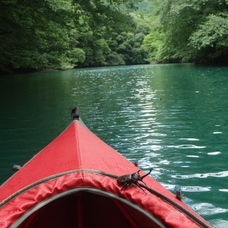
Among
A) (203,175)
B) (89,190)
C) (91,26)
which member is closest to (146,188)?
(89,190)

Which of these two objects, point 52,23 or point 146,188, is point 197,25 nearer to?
point 52,23

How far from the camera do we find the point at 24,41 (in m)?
13.0

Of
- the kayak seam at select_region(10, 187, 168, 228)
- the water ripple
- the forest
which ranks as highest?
the forest

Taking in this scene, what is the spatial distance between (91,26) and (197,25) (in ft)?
49.0

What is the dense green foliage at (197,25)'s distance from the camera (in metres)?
21.3

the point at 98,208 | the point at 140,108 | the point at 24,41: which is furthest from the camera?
the point at 24,41

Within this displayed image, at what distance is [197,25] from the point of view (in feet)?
78.1

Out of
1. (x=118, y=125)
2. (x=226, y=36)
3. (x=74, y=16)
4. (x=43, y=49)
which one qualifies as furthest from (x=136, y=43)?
(x=118, y=125)

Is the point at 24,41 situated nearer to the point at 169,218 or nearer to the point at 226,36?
the point at 169,218

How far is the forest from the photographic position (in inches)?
430

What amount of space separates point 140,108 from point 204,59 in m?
21.8

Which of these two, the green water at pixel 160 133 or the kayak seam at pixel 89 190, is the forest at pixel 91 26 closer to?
the green water at pixel 160 133

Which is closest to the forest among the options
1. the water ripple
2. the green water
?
the green water

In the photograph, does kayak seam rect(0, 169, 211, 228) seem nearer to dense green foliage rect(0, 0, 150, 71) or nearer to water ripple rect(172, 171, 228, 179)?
water ripple rect(172, 171, 228, 179)
